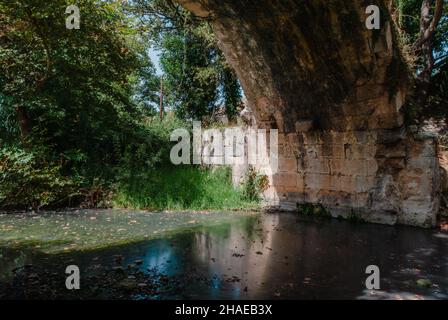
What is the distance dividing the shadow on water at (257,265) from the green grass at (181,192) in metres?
2.55

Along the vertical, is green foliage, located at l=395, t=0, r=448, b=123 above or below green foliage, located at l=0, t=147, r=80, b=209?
above

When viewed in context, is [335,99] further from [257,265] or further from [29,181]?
[29,181]

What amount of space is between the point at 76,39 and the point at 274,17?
5229 millimetres

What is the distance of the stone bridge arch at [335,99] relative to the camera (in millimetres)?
5461

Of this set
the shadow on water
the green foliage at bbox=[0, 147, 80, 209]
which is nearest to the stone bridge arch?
the shadow on water

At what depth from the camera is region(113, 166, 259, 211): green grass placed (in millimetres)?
8672

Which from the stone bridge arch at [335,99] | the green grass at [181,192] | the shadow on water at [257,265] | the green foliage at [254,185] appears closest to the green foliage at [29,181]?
the green grass at [181,192]

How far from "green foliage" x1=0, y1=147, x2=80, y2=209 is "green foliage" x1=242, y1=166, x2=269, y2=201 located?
4286 mm

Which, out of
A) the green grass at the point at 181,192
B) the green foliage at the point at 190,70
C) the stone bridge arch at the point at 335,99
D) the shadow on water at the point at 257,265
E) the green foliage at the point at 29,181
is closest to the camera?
the shadow on water at the point at 257,265

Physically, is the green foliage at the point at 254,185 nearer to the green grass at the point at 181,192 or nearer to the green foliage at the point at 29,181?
the green grass at the point at 181,192

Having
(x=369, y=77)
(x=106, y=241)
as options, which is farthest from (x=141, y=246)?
(x=369, y=77)

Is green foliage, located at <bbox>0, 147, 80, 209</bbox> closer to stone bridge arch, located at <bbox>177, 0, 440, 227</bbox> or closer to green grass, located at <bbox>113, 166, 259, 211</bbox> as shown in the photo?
green grass, located at <bbox>113, 166, 259, 211</bbox>
